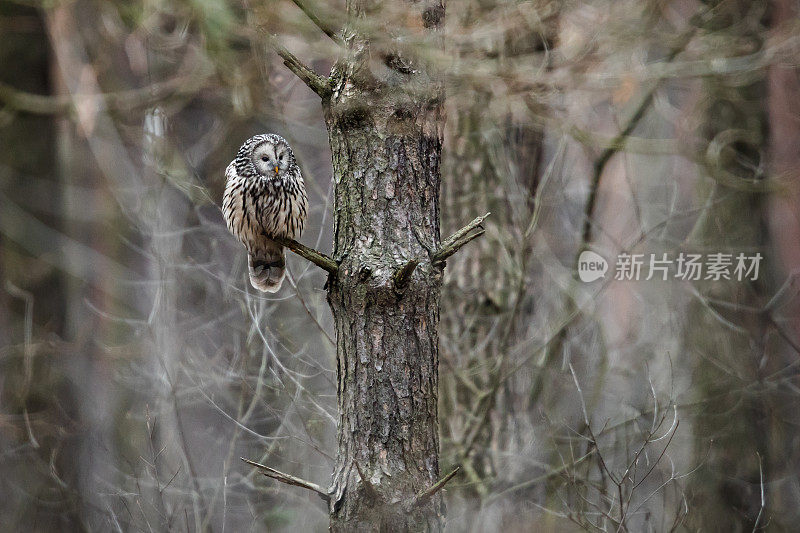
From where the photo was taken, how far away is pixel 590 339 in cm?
591

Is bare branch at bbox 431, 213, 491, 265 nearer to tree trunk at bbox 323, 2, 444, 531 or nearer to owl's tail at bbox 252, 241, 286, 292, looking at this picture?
tree trunk at bbox 323, 2, 444, 531

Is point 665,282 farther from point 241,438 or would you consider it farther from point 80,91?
point 80,91

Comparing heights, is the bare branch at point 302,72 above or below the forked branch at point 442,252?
above

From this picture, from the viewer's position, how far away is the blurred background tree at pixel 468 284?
4770 millimetres

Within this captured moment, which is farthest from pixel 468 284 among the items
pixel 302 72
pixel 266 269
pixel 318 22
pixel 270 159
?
pixel 318 22

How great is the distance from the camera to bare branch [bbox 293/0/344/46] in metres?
2.15

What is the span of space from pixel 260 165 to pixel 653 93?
2.93m

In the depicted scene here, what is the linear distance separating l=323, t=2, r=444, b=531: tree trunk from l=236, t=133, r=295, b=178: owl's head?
0.53 m

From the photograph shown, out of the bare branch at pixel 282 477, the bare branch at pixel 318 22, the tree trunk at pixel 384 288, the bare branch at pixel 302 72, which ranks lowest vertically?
the bare branch at pixel 282 477

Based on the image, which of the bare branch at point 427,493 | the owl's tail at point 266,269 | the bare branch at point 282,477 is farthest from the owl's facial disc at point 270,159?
the bare branch at point 427,493

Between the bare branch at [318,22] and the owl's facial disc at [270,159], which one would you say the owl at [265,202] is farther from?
the bare branch at [318,22]

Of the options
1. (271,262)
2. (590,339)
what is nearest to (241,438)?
(590,339)

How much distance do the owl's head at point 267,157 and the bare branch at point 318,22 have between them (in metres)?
0.64

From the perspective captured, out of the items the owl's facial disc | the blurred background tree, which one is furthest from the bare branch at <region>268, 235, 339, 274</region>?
the blurred background tree
